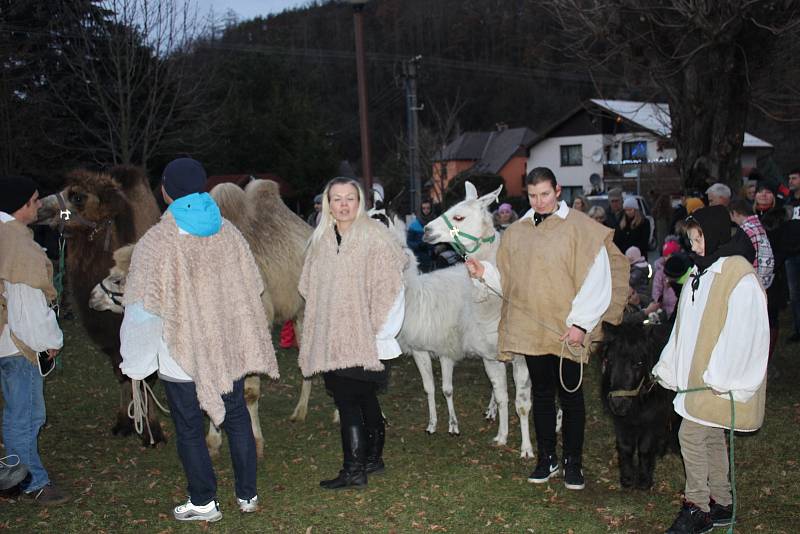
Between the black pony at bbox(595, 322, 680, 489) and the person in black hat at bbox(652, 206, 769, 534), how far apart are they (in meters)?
0.57

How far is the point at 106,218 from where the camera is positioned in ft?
21.6

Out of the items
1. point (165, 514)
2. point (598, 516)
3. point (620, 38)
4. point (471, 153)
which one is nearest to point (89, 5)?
point (620, 38)

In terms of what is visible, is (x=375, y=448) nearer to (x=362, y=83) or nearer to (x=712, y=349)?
(x=712, y=349)

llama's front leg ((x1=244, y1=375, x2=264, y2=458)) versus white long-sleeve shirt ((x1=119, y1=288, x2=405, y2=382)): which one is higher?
white long-sleeve shirt ((x1=119, y1=288, x2=405, y2=382))

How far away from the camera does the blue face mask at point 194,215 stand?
4.36 meters

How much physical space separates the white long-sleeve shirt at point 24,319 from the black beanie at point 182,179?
124cm

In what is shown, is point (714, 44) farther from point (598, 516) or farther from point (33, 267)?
point (33, 267)

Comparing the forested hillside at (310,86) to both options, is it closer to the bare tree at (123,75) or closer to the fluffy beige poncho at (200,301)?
the bare tree at (123,75)

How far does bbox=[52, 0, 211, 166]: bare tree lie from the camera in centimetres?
1718

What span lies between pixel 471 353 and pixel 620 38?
5.86m

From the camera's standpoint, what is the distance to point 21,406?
498cm

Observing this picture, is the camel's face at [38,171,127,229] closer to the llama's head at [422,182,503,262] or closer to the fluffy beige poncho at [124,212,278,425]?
the fluffy beige poncho at [124,212,278,425]

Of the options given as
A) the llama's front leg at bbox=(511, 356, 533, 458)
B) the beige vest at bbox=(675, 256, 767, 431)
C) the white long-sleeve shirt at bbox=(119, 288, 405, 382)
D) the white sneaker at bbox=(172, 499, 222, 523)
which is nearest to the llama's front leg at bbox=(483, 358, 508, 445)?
the llama's front leg at bbox=(511, 356, 533, 458)

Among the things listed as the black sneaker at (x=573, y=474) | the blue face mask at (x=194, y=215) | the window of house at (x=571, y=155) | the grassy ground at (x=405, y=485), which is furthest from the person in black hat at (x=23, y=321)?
the window of house at (x=571, y=155)
